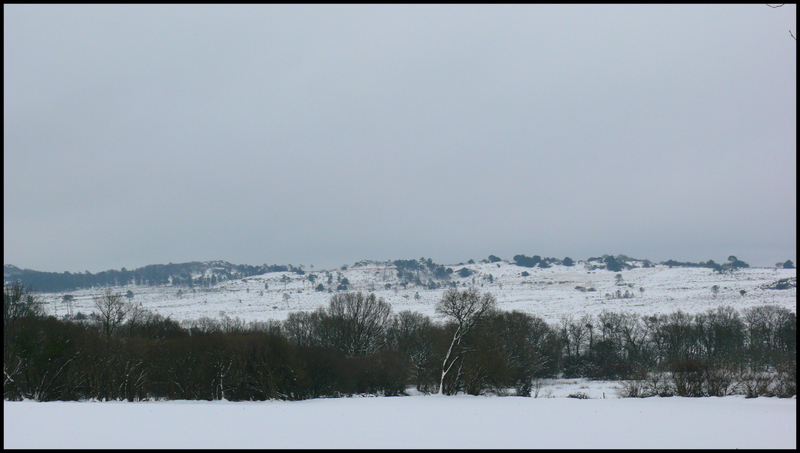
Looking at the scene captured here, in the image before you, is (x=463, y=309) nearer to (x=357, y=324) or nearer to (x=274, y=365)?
(x=274, y=365)

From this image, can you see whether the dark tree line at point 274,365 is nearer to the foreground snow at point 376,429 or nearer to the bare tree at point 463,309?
the bare tree at point 463,309

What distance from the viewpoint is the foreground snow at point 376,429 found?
1316 centimetres

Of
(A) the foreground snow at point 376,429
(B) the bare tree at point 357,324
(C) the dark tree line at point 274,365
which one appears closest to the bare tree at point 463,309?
(C) the dark tree line at point 274,365

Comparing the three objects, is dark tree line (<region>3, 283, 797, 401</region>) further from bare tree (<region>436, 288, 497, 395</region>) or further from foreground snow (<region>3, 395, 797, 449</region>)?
foreground snow (<region>3, 395, 797, 449</region>)

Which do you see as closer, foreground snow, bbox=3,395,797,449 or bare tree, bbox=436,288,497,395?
foreground snow, bbox=3,395,797,449

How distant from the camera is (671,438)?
14859mm

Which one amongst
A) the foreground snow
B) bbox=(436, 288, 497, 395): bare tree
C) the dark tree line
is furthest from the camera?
bbox=(436, 288, 497, 395): bare tree

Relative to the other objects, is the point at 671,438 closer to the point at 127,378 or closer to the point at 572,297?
the point at 127,378

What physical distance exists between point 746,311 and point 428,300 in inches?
3841

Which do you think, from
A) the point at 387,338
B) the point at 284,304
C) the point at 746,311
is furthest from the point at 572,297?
the point at 387,338

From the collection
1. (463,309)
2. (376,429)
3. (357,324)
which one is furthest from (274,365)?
(376,429)

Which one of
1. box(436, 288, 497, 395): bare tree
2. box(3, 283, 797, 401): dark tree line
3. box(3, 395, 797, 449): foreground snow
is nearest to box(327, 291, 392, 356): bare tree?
box(3, 283, 797, 401): dark tree line

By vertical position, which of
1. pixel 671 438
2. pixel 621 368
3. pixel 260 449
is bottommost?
pixel 621 368

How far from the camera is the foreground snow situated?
43.2ft
